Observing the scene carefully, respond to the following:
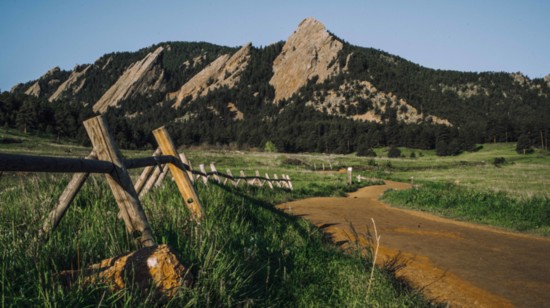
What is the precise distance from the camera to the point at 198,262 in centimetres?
332

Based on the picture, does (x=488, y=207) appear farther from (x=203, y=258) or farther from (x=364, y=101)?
(x=364, y=101)

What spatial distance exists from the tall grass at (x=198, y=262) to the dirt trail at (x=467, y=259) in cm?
100

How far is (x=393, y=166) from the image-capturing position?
55.7 m

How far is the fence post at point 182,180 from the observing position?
5387 millimetres

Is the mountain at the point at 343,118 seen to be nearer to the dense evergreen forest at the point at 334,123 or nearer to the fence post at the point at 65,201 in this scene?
the dense evergreen forest at the point at 334,123

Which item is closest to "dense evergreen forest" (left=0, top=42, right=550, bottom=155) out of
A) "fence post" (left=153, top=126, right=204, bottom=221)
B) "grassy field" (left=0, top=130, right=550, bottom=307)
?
"fence post" (left=153, top=126, right=204, bottom=221)

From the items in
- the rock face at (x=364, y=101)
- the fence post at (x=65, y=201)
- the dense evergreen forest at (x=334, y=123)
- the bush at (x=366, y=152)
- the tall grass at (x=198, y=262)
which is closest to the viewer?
the tall grass at (x=198, y=262)

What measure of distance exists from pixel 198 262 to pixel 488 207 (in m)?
12.4

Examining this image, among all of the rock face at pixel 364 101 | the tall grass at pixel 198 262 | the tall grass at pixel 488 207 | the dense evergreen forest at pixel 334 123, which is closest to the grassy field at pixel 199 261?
the tall grass at pixel 198 262

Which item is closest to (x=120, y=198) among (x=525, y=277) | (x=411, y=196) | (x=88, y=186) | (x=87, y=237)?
(x=87, y=237)

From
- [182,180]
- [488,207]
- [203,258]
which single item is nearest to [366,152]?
[488,207]

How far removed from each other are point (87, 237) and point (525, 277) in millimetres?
6540

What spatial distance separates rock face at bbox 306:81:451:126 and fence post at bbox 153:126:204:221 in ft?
493

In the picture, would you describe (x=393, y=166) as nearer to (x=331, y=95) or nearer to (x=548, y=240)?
(x=548, y=240)
